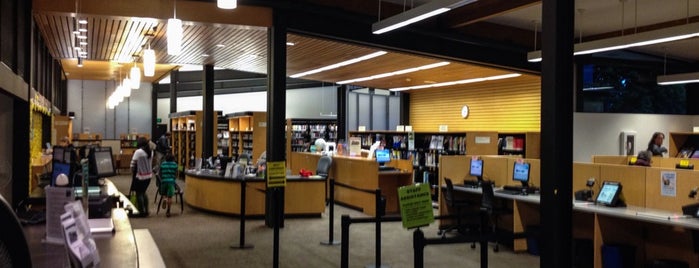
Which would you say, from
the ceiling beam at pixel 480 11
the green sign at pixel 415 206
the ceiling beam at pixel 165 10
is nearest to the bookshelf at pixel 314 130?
the ceiling beam at pixel 480 11

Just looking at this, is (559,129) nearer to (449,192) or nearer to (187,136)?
(449,192)

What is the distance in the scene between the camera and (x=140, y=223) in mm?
9289

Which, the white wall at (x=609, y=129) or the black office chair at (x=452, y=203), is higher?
the white wall at (x=609, y=129)

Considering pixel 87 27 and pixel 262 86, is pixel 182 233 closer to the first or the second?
pixel 87 27

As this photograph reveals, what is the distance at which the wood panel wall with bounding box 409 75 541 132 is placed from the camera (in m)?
12.6

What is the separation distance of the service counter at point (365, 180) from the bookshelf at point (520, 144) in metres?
2.32

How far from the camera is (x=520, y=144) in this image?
11.9 metres

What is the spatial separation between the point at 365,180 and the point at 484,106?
478cm

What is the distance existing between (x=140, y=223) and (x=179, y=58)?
177 inches

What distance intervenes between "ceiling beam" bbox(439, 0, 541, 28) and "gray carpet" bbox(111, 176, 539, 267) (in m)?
3.49

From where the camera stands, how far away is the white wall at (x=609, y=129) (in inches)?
485

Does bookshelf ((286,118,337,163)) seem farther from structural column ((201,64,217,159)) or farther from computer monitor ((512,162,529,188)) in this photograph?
computer monitor ((512,162,529,188))

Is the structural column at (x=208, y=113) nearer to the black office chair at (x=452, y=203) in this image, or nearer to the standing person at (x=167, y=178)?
the standing person at (x=167, y=178)

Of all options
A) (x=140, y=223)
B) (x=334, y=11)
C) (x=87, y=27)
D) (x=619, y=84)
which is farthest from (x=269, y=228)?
(x=619, y=84)
